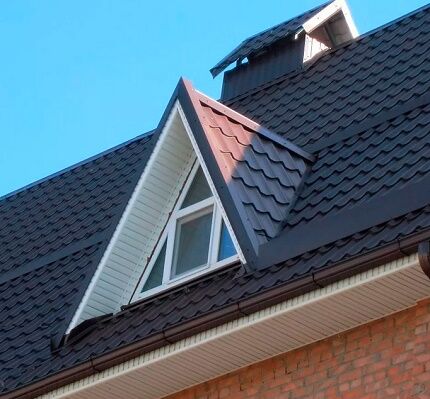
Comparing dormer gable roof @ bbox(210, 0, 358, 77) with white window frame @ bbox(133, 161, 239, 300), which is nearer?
white window frame @ bbox(133, 161, 239, 300)

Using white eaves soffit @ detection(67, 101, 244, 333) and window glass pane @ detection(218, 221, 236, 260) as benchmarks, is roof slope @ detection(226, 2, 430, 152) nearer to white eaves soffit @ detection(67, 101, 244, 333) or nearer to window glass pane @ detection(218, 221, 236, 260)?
white eaves soffit @ detection(67, 101, 244, 333)

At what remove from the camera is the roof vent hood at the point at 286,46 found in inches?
671

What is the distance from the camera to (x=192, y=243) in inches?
519

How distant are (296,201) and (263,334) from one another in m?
1.89

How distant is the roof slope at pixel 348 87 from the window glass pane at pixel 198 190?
3.34 feet

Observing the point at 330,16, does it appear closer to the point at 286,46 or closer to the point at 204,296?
the point at 286,46

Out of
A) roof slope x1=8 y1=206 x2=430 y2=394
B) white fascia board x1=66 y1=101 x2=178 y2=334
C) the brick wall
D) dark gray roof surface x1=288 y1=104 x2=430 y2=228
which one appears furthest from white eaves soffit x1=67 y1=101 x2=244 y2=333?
the brick wall

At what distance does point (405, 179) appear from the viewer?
38.3ft

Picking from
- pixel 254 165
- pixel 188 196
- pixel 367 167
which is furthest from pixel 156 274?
pixel 367 167

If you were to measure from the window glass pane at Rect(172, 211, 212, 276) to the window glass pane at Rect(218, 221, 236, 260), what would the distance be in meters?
0.18

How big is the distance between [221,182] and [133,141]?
5.57 m

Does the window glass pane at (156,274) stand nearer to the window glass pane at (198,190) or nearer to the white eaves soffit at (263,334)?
the window glass pane at (198,190)

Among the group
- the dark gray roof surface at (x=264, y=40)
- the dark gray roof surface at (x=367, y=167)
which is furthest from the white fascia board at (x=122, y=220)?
the dark gray roof surface at (x=264, y=40)

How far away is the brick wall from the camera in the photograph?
10.5 meters
